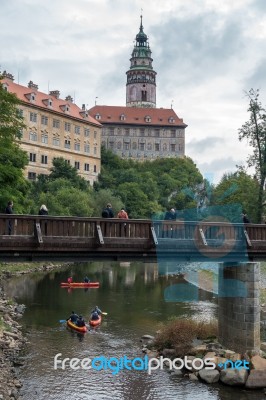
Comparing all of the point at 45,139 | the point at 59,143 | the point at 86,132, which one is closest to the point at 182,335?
the point at 45,139

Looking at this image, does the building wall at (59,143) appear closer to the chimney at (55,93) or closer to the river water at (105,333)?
the chimney at (55,93)

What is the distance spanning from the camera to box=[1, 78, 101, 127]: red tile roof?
82.6 meters

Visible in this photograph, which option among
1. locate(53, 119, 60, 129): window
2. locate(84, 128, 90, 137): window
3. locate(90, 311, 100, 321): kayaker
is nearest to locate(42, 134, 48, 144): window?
locate(53, 119, 60, 129): window

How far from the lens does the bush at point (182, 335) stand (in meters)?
22.6

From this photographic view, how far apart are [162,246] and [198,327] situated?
7.20 meters

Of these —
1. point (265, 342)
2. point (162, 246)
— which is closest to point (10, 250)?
point (162, 246)

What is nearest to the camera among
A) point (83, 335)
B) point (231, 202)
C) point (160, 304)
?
point (83, 335)

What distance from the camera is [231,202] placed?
56.9 m

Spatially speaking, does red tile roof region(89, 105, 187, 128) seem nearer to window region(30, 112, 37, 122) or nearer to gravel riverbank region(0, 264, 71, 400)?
window region(30, 112, 37, 122)

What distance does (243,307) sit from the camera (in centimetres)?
2123

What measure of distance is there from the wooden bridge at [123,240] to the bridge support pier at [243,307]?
73 cm

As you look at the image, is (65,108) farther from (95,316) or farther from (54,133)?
(95,316)

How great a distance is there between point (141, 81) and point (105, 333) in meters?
133

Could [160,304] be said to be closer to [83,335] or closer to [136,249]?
[83,335]
